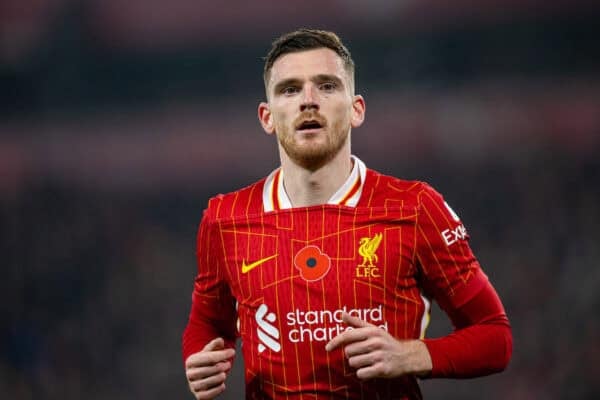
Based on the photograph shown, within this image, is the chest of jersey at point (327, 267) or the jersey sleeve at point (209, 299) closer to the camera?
the chest of jersey at point (327, 267)

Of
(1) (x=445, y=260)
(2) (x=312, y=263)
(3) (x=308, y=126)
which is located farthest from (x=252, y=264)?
(1) (x=445, y=260)

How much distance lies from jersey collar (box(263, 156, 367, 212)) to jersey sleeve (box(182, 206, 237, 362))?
7.0 inches

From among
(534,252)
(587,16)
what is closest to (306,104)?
(534,252)

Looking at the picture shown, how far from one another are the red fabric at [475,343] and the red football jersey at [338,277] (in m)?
0.04

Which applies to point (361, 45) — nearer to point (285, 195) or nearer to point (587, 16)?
point (587, 16)

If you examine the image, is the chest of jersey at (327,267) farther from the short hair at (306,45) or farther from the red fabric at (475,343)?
the short hair at (306,45)

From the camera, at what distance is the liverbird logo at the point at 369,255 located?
205 centimetres

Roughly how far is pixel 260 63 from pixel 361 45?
2.50ft

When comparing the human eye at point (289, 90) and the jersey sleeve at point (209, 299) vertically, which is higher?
the human eye at point (289, 90)

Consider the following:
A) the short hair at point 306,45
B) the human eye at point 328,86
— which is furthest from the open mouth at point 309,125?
the short hair at point 306,45

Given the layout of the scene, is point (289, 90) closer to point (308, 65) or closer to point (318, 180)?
point (308, 65)

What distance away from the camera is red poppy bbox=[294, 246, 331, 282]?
2.07 m

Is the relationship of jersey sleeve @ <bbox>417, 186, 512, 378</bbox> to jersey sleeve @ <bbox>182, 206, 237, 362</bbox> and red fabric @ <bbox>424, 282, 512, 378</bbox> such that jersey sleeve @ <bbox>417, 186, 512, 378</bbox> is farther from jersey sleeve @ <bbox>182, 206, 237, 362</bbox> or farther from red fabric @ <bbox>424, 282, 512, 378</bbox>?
jersey sleeve @ <bbox>182, 206, 237, 362</bbox>

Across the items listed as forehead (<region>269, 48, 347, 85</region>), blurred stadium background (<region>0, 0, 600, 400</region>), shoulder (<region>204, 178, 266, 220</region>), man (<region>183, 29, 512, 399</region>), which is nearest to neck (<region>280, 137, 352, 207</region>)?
man (<region>183, 29, 512, 399</region>)
